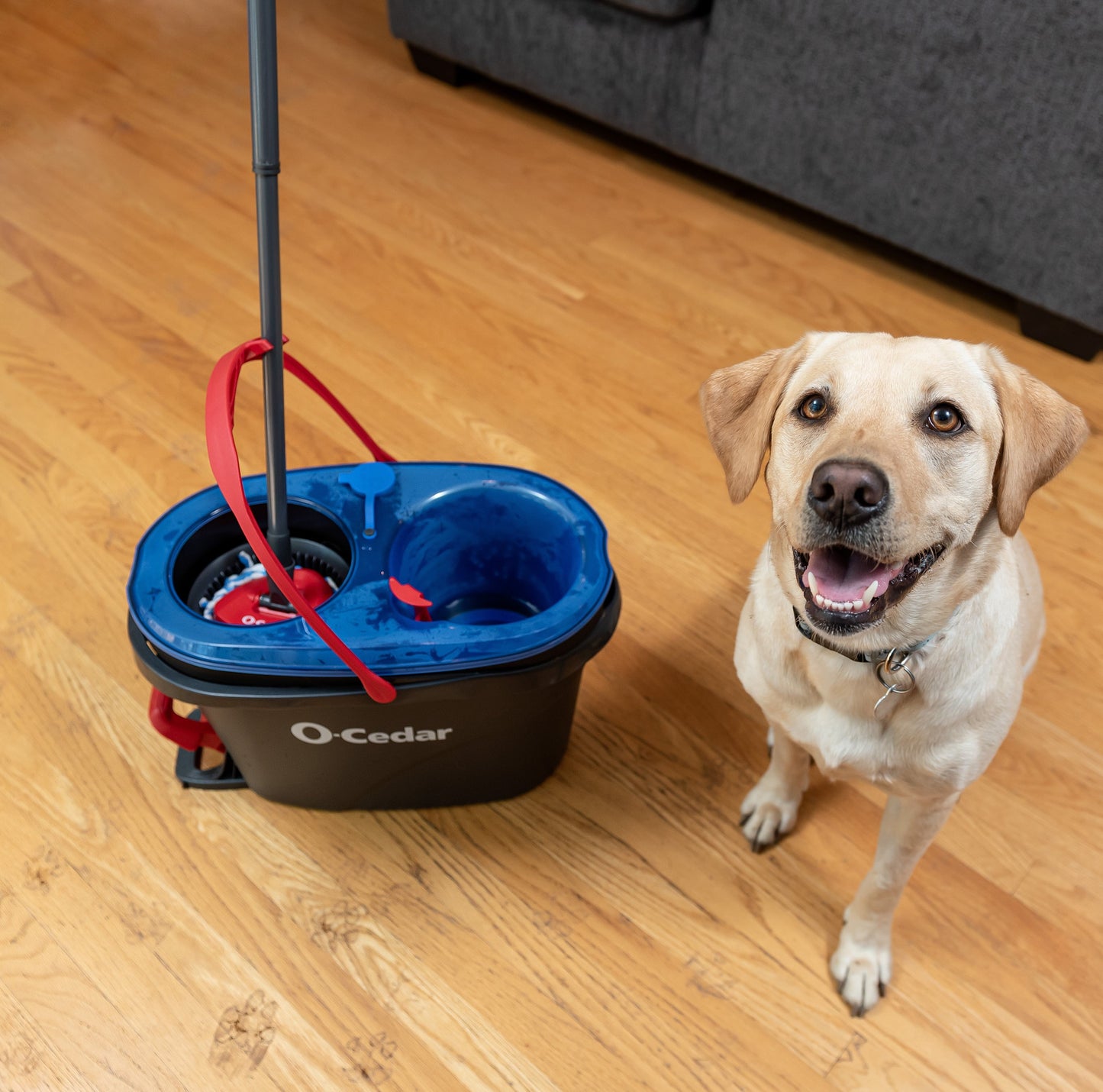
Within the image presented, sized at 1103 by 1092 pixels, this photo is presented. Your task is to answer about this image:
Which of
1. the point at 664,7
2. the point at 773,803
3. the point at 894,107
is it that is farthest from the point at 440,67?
the point at 773,803

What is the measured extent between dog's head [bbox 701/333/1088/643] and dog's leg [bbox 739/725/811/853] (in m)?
0.41

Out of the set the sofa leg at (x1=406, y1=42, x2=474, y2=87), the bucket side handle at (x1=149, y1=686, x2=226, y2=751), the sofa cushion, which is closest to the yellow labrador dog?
the bucket side handle at (x1=149, y1=686, x2=226, y2=751)

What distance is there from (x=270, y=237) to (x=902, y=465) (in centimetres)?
66

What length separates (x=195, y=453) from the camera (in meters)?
1.93

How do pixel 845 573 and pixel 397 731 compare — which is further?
pixel 397 731

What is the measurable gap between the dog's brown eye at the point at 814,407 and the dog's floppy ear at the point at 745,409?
0.04m

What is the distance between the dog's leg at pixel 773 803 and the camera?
1404mm

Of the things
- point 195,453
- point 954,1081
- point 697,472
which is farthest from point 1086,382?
point 195,453

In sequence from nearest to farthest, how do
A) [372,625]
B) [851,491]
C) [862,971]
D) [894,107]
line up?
1. [851,491]
2. [372,625]
3. [862,971]
4. [894,107]

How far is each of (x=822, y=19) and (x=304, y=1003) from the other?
1.91 metres

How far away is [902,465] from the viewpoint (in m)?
0.96

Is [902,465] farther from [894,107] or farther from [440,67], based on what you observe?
[440,67]

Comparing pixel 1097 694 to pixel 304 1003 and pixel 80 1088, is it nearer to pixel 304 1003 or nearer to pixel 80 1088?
pixel 304 1003

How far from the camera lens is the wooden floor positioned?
1287 mm
